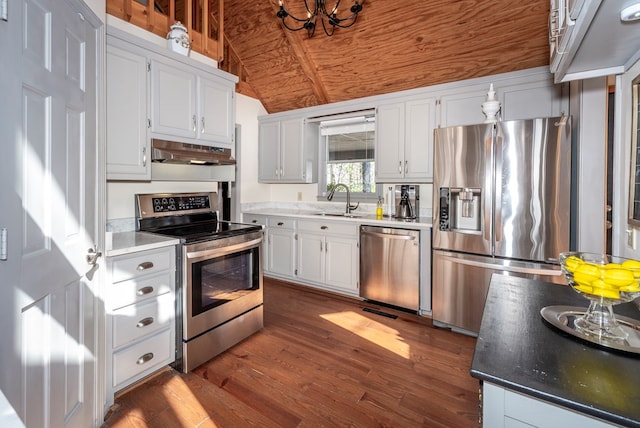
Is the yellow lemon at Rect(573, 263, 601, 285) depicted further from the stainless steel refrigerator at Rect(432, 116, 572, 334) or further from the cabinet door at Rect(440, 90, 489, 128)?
the cabinet door at Rect(440, 90, 489, 128)

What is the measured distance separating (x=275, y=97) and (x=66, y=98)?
3.39 metres

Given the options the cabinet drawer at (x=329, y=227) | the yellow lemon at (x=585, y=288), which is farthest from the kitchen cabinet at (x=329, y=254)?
the yellow lemon at (x=585, y=288)

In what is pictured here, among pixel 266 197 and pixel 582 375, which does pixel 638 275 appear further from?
pixel 266 197

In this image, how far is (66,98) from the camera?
1368 millimetres

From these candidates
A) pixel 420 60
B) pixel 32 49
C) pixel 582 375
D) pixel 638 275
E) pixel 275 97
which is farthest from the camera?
pixel 275 97

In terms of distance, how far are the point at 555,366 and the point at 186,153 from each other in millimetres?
2578

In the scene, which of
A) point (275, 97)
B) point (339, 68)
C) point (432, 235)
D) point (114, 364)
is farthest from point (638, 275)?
point (275, 97)

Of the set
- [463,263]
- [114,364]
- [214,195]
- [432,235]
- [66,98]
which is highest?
Answer: [66,98]

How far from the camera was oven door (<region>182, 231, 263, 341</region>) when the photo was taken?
2162 millimetres

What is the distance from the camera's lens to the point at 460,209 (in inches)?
111

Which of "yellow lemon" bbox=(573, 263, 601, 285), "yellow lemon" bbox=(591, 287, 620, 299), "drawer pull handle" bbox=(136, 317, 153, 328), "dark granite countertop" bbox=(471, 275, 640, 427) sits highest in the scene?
"yellow lemon" bbox=(573, 263, 601, 285)

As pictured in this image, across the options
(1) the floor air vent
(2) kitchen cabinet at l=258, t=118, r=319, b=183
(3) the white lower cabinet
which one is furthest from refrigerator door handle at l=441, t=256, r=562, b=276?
(2) kitchen cabinet at l=258, t=118, r=319, b=183

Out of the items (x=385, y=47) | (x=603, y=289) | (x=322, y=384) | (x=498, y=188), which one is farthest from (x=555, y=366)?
(x=385, y=47)

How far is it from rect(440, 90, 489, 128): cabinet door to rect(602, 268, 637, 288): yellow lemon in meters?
2.49
